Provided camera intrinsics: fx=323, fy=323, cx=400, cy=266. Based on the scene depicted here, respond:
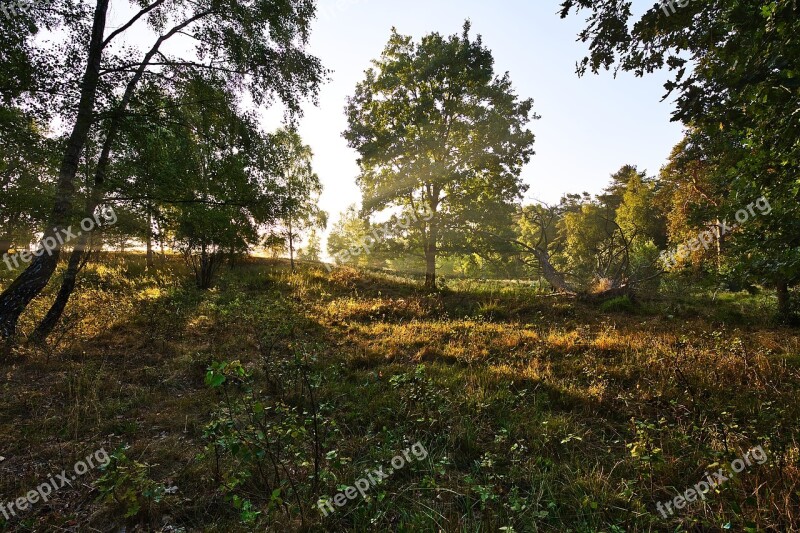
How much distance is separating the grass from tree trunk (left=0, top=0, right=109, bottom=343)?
0.96 m

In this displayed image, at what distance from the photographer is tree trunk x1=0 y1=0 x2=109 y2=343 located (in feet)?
20.9

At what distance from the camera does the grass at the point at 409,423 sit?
2.65 meters

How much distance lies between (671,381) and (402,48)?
679 inches

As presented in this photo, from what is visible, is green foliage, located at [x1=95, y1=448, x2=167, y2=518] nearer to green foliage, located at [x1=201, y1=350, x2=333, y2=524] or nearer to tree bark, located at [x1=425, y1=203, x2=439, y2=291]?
green foliage, located at [x1=201, y1=350, x2=333, y2=524]

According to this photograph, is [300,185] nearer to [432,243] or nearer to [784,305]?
[432,243]

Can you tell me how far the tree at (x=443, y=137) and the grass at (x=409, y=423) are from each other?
817cm

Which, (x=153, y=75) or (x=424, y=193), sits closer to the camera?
(x=153, y=75)

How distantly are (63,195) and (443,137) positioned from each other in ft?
→ 45.2

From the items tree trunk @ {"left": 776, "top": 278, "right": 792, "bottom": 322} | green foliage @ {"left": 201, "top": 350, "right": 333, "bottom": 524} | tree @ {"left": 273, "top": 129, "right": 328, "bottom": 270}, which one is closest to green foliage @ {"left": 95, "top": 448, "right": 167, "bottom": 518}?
green foliage @ {"left": 201, "top": 350, "right": 333, "bottom": 524}

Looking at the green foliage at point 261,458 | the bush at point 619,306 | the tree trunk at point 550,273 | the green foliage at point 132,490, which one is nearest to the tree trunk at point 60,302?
the green foliage at point 261,458

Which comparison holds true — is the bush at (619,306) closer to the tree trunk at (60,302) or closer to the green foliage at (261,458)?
the green foliage at (261,458)

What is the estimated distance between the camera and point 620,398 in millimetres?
4266

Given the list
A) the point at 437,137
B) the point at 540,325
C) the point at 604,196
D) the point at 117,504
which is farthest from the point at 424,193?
the point at 604,196

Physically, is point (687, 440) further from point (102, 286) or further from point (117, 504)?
point (102, 286)
